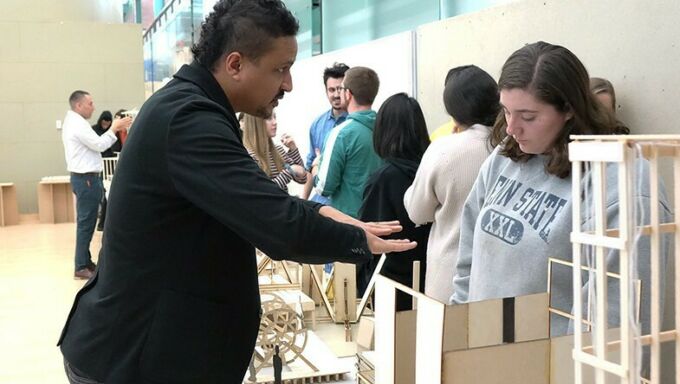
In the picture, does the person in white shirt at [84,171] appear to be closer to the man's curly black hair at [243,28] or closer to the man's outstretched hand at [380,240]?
the man's curly black hair at [243,28]

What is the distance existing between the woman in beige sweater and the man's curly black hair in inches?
44.1

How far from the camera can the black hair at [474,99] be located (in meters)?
2.46

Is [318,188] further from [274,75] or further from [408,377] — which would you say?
[408,377]

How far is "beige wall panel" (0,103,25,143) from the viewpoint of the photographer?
416 inches

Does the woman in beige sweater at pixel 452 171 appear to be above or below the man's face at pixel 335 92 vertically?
below

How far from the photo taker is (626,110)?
85.4 inches

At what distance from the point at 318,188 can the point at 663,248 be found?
2528mm

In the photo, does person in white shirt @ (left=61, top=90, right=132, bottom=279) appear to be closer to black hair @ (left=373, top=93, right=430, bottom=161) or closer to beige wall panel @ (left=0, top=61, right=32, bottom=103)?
black hair @ (left=373, top=93, right=430, bottom=161)

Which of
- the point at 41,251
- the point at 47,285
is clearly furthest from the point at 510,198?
the point at 41,251

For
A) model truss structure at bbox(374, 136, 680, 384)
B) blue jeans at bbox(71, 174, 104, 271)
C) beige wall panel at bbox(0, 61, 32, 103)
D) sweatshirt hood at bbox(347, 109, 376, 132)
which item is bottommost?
blue jeans at bbox(71, 174, 104, 271)

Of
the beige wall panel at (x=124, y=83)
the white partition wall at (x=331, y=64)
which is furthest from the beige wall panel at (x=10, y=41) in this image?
the white partition wall at (x=331, y=64)

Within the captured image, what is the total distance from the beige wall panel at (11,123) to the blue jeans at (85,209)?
500 cm

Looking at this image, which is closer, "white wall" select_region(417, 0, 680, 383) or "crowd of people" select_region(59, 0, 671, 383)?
"crowd of people" select_region(59, 0, 671, 383)

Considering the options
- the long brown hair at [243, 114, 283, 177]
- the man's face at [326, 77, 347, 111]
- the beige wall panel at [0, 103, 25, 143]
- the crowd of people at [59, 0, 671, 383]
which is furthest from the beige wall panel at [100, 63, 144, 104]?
the crowd of people at [59, 0, 671, 383]
